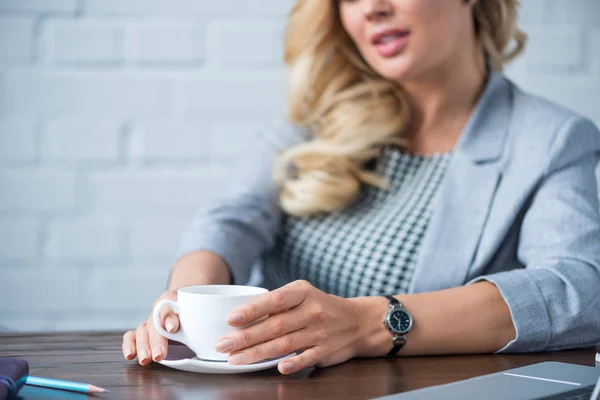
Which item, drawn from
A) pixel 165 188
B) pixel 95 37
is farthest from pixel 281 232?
pixel 95 37

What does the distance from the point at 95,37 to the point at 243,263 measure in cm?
91

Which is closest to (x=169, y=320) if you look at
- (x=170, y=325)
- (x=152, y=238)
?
(x=170, y=325)

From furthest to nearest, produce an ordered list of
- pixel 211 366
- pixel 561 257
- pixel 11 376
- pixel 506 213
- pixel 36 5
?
pixel 36 5 < pixel 506 213 < pixel 561 257 < pixel 211 366 < pixel 11 376

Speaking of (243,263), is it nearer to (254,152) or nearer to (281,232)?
(281,232)

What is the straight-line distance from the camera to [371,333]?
965 millimetres

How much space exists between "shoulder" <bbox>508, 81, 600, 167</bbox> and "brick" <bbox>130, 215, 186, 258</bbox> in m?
0.98

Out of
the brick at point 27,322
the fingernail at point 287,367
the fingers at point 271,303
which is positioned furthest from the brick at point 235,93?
the fingernail at point 287,367

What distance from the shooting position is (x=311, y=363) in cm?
87

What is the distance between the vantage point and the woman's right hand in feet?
2.84

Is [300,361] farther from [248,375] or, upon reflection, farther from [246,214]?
[246,214]

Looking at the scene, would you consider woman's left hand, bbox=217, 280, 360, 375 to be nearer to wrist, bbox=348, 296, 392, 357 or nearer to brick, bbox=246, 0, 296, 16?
wrist, bbox=348, 296, 392, 357

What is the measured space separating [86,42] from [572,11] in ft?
4.33


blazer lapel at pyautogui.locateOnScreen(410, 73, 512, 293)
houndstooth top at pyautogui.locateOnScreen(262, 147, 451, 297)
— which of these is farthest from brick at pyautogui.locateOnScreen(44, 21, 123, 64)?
blazer lapel at pyautogui.locateOnScreen(410, 73, 512, 293)

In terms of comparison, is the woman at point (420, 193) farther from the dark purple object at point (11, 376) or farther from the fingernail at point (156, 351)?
the dark purple object at point (11, 376)
